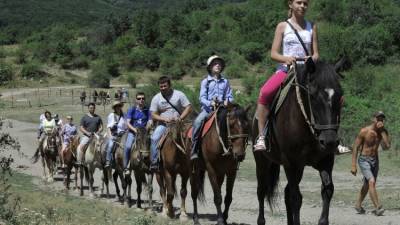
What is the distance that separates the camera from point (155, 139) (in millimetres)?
13227

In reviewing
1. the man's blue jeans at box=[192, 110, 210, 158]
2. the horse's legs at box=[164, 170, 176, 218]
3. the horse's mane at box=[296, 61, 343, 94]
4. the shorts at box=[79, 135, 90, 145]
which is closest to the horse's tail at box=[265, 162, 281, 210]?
the man's blue jeans at box=[192, 110, 210, 158]

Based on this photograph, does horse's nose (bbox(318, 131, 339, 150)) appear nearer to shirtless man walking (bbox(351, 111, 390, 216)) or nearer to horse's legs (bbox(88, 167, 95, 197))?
shirtless man walking (bbox(351, 111, 390, 216))

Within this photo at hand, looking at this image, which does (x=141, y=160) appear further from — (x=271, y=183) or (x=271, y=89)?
(x=271, y=89)

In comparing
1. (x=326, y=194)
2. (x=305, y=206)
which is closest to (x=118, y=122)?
(x=305, y=206)

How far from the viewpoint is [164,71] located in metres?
83.1

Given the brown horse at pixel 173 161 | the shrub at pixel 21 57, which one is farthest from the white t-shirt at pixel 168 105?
the shrub at pixel 21 57

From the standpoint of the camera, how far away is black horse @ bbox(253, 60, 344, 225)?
6984mm

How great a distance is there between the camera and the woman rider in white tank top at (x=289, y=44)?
7898mm

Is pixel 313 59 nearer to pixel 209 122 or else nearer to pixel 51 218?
pixel 209 122

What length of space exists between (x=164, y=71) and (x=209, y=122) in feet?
237

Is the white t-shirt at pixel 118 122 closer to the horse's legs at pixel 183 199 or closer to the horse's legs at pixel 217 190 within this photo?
the horse's legs at pixel 183 199

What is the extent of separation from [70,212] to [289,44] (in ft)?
18.6

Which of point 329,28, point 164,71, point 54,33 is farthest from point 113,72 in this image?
point 54,33

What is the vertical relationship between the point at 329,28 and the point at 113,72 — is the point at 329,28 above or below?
above
